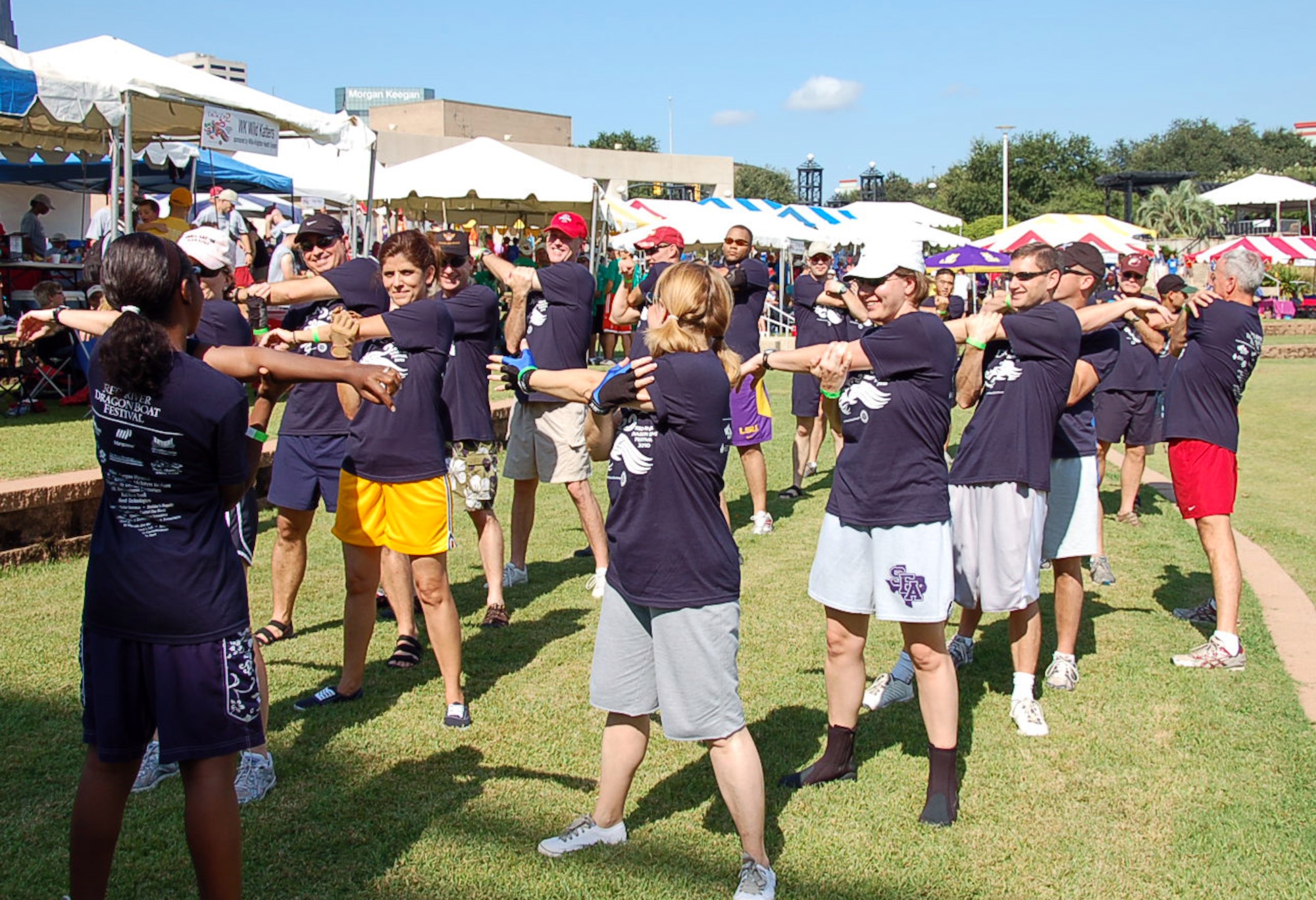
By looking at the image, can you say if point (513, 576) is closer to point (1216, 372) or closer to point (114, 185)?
point (1216, 372)

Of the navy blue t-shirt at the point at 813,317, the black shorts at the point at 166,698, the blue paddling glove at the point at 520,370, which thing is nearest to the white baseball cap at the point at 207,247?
the blue paddling glove at the point at 520,370

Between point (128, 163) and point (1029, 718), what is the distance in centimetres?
864

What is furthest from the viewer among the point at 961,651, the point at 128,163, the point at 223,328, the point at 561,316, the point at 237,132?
the point at 237,132

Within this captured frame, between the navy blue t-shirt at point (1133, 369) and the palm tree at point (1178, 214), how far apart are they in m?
53.7

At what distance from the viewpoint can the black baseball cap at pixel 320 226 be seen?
5285 millimetres

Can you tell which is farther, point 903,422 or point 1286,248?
point 1286,248

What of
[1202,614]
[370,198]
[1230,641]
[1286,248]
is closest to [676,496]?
[1230,641]

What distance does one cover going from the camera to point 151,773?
4.13 m

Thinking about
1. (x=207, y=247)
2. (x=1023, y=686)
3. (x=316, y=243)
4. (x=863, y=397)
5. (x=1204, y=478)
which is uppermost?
(x=316, y=243)

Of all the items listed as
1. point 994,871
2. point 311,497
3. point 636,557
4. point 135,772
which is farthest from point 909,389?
point 311,497

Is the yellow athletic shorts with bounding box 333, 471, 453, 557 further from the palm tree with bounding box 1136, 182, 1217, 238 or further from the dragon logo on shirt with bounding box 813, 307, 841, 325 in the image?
the palm tree with bounding box 1136, 182, 1217, 238

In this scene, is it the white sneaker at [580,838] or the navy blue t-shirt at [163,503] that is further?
the white sneaker at [580,838]

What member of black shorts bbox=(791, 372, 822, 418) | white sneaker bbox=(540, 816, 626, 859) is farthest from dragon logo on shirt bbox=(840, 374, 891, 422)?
black shorts bbox=(791, 372, 822, 418)

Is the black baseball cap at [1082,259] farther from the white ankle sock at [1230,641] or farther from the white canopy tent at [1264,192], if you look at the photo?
the white canopy tent at [1264,192]
